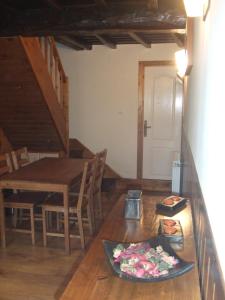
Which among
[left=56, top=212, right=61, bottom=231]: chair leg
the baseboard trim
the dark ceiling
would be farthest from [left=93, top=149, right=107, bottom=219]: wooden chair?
the baseboard trim

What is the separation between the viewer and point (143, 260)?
1.37m

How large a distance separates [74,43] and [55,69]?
1.95ft

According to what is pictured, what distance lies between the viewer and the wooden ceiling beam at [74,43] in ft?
15.3

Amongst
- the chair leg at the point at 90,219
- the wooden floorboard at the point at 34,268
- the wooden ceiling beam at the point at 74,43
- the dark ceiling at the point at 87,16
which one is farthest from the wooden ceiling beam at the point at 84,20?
the wooden floorboard at the point at 34,268

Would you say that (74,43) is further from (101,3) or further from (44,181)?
(44,181)

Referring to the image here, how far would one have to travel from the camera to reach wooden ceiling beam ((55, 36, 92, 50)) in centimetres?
465

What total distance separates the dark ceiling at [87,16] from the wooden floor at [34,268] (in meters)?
2.14

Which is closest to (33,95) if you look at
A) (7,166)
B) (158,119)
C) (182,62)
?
(7,166)

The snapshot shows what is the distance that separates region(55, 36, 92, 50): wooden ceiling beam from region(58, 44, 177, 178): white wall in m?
0.17

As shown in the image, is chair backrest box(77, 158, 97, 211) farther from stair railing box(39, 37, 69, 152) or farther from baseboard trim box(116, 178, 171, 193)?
baseboard trim box(116, 178, 171, 193)

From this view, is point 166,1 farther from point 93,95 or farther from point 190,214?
point 93,95

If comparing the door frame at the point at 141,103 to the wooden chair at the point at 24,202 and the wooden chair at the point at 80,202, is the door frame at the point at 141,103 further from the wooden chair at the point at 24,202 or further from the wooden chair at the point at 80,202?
the wooden chair at the point at 24,202

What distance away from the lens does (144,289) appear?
1.26m

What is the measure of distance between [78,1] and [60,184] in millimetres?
1788
